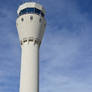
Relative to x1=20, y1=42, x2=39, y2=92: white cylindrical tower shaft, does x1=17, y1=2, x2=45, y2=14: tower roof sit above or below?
above

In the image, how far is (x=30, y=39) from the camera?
48.1 m

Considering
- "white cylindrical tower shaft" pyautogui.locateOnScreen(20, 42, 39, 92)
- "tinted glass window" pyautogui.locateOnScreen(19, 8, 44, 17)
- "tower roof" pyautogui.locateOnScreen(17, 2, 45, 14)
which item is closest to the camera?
"white cylindrical tower shaft" pyautogui.locateOnScreen(20, 42, 39, 92)

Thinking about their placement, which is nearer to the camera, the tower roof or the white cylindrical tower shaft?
the white cylindrical tower shaft

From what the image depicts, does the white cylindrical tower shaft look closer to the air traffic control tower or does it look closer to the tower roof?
the air traffic control tower

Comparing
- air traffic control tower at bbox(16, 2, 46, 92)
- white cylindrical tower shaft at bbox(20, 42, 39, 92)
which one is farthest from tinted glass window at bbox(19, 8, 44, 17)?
white cylindrical tower shaft at bbox(20, 42, 39, 92)

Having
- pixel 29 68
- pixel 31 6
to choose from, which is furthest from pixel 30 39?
pixel 31 6

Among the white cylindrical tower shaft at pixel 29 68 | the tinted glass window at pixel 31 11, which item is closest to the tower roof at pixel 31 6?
the tinted glass window at pixel 31 11

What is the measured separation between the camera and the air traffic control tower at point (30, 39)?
44469 millimetres

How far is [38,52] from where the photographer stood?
158 feet

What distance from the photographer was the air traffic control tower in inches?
1751

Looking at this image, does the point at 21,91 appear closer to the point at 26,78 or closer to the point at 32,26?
the point at 26,78

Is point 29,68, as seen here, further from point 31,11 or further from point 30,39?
point 31,11

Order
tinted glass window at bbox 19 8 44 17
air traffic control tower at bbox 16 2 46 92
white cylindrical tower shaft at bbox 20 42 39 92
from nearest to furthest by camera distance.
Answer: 1. white cylindrical tower shaft at bbox 20 42 39 92
2. air traffic control tower at bbox 16 2 46 92
3. tinted glass window at bbox 19 8 44 17

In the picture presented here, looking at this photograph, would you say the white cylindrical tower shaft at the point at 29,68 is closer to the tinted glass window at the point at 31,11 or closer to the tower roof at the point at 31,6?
the tinted glass window at the point at 31,11
